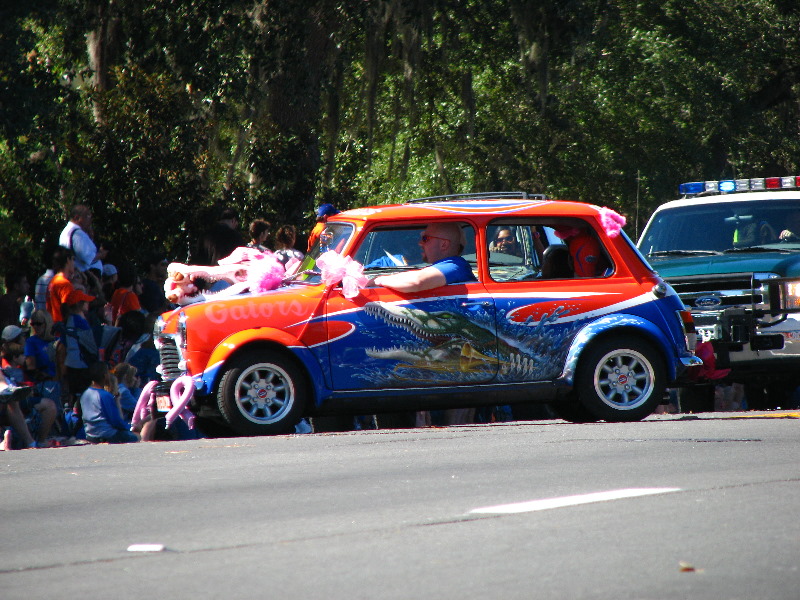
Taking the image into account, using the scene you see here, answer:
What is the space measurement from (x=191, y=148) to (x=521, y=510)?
10.9m

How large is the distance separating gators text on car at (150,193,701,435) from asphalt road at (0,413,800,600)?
2.56 ft

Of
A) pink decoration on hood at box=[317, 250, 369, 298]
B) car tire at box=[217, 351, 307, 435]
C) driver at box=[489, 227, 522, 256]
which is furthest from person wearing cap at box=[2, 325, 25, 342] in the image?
driver at box=[489, 227, 522, 256]

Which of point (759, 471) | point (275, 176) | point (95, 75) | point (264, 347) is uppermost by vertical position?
point (95, 75)

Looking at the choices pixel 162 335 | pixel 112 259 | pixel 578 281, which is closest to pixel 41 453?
pixel 162 335

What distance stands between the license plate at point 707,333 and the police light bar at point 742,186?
2.28 metres

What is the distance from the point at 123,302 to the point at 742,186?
6.63 m

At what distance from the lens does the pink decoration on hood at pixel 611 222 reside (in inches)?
423

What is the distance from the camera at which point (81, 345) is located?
12781mm

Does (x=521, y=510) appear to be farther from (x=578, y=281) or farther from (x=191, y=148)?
(x=191, y=148)


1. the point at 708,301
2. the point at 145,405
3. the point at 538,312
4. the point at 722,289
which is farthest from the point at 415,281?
the point at 722,289

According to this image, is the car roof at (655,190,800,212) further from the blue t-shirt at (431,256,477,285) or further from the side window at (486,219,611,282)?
the blue t-shirt at (431,256,477,285)

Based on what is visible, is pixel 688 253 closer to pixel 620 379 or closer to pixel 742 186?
pixel 742 186

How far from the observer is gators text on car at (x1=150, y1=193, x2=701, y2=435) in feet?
33.0

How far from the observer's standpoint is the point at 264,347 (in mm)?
10062
